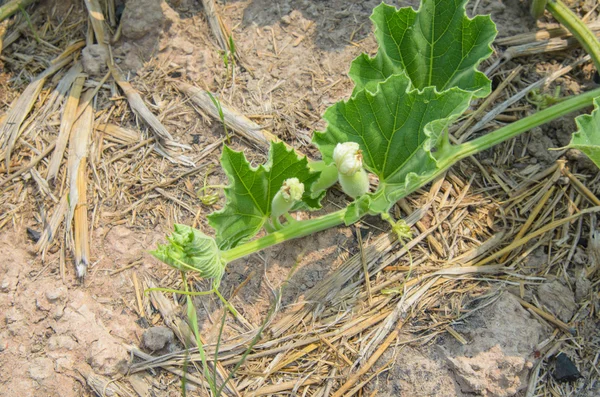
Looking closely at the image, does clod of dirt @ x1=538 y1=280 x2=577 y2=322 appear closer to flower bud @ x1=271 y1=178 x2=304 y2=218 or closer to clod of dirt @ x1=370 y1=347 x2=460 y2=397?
clod of dirt @ x1=370 y1=347 x2=460 y2=397

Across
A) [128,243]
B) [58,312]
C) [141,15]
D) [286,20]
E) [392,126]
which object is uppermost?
[141,15]

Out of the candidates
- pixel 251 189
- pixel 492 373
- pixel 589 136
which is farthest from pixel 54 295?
pixel 589 136

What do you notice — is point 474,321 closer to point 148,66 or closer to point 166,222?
point 166,222

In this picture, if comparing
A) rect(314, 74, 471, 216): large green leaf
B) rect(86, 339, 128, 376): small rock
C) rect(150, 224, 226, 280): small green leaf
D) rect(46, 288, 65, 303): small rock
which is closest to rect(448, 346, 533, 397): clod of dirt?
rect(314, 74, 471, 216): large green leaf

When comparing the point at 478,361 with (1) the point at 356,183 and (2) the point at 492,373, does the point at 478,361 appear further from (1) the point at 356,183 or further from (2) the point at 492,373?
(1) the point at 356,183

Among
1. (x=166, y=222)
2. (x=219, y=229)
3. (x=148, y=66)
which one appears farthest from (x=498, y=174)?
(x=148, y=66)

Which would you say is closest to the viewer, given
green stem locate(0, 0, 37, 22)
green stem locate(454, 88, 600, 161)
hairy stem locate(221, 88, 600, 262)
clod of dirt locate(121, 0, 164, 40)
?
hairy stem locate(221, 88, 600, 262)
